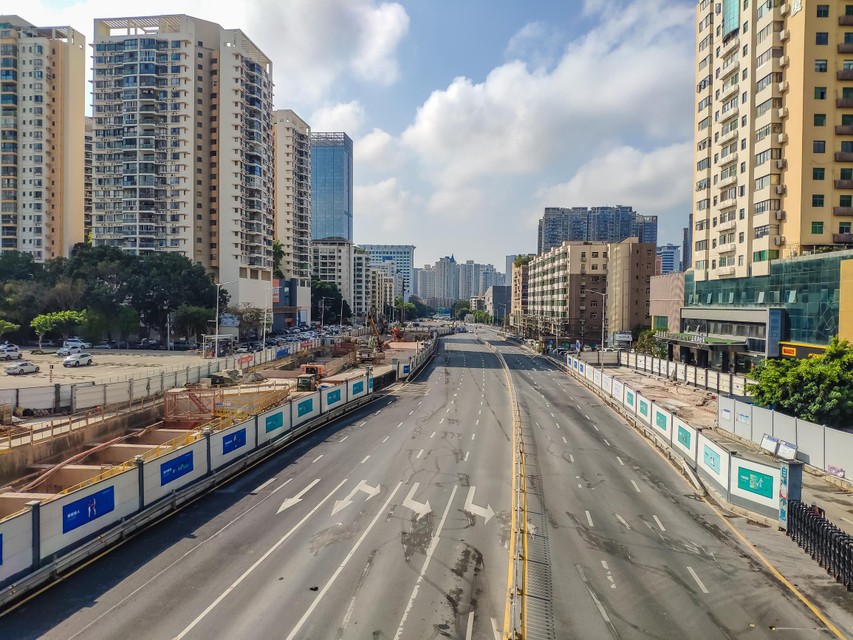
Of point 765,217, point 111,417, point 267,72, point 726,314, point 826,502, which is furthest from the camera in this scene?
point 267,72

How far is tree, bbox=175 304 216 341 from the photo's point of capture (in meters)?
80.0

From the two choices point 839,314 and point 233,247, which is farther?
point 233,247

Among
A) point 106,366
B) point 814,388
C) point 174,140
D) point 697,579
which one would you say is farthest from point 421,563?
point 174,140

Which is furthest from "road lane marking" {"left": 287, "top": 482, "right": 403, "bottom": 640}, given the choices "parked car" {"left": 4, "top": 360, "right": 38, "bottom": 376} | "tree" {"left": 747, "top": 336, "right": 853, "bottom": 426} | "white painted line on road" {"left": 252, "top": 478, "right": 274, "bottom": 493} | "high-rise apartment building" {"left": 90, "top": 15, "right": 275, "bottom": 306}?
"high-rise apartment building" {"left": 90, "top": 15, "right": 275, "bottom": 306}

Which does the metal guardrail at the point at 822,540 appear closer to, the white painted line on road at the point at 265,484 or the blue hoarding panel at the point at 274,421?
the white painted line on road at the point at 265,484

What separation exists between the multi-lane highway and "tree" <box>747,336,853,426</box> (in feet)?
27.4

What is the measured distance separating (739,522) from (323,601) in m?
15.3

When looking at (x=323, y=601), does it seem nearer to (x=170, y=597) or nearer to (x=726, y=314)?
(x=170, y=597)

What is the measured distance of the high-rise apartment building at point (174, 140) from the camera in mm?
99188

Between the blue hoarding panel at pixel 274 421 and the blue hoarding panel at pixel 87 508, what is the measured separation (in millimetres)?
11650

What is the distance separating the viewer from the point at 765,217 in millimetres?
53656

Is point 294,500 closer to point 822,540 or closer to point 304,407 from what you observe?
point 304,407

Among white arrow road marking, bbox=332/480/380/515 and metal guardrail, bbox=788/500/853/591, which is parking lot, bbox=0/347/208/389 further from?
metal guardrail, bbox=788/500/853/591

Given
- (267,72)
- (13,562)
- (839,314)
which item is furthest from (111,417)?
(267,72)
